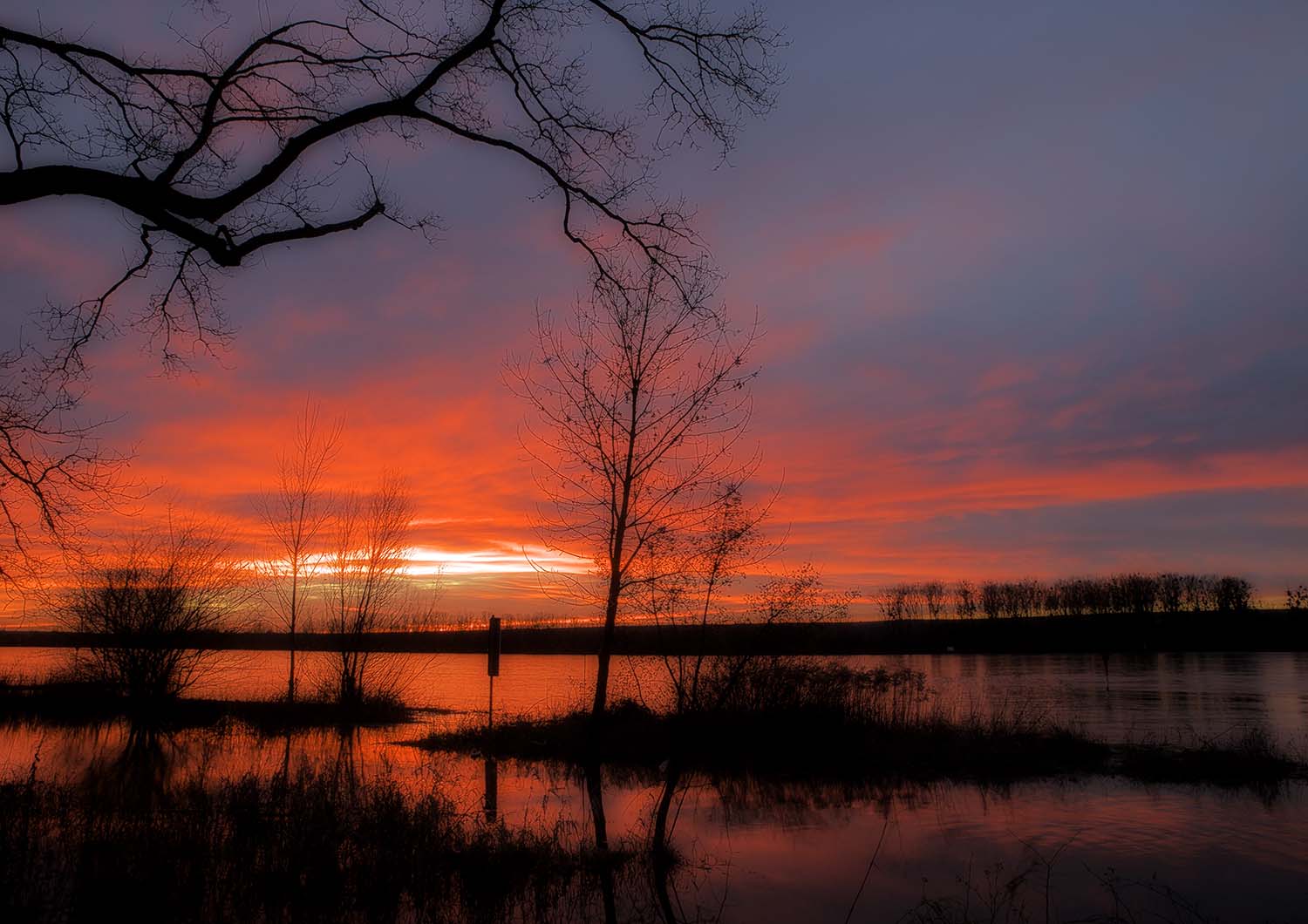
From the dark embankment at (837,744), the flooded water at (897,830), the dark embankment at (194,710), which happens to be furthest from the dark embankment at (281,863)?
the dark embankment at (194,710)

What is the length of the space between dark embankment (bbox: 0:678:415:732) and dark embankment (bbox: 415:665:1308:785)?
17.4 feet

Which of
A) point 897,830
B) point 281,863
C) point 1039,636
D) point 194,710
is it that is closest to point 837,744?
point 897,830

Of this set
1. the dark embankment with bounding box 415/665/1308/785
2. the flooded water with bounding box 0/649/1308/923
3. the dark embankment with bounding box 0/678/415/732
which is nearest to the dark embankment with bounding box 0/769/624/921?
the flooded water with bounding box 0/649/1308/923

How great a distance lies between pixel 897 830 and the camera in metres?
11.1

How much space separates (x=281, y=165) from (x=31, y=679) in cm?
3888

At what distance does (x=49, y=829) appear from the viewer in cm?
944

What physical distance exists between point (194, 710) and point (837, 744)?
1769 cm

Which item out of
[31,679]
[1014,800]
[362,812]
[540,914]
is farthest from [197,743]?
[31,679]

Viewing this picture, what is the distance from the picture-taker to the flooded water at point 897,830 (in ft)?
26.3

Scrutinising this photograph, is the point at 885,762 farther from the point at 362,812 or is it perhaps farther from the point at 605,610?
the point at 362,812

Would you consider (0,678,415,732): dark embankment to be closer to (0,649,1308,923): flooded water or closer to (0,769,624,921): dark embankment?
(0,649,1308,923): flooded water

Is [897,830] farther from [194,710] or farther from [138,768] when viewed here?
[194,710]

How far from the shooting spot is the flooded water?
8016 mm

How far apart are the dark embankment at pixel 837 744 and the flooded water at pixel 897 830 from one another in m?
1.09
